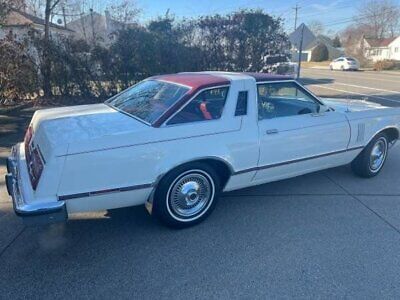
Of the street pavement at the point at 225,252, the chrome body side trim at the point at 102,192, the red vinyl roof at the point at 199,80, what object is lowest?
the street pavement at the point at 225,252

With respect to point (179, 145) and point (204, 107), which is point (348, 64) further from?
point (179, 145)

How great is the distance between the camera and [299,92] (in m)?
4.22

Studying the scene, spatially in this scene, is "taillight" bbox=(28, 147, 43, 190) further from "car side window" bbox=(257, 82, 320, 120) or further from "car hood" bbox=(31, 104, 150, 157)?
"car side window" bbox=(257, 82, 320, 120)

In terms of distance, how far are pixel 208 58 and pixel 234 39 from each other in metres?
1.09

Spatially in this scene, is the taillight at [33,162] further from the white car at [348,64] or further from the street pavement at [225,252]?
the white car at [348,64]

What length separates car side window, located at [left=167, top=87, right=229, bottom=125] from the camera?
335 cm

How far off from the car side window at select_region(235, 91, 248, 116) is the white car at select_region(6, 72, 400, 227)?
0.4 inches

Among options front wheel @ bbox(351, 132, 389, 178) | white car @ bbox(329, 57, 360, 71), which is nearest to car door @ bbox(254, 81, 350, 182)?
front wheel @ bbox(351, 132, 389, 178)

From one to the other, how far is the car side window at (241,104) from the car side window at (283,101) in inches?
8.2

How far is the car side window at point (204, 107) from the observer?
132 inches

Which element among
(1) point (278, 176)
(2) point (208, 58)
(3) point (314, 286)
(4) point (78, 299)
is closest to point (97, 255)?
(4) point (78, 299)

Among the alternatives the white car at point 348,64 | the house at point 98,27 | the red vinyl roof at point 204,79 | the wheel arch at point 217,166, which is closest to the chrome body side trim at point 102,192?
the wheel arch at point 217,166

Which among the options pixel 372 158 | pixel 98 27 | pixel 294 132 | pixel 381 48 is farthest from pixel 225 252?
pixel 381 48

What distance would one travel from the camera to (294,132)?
3891 millimetres
